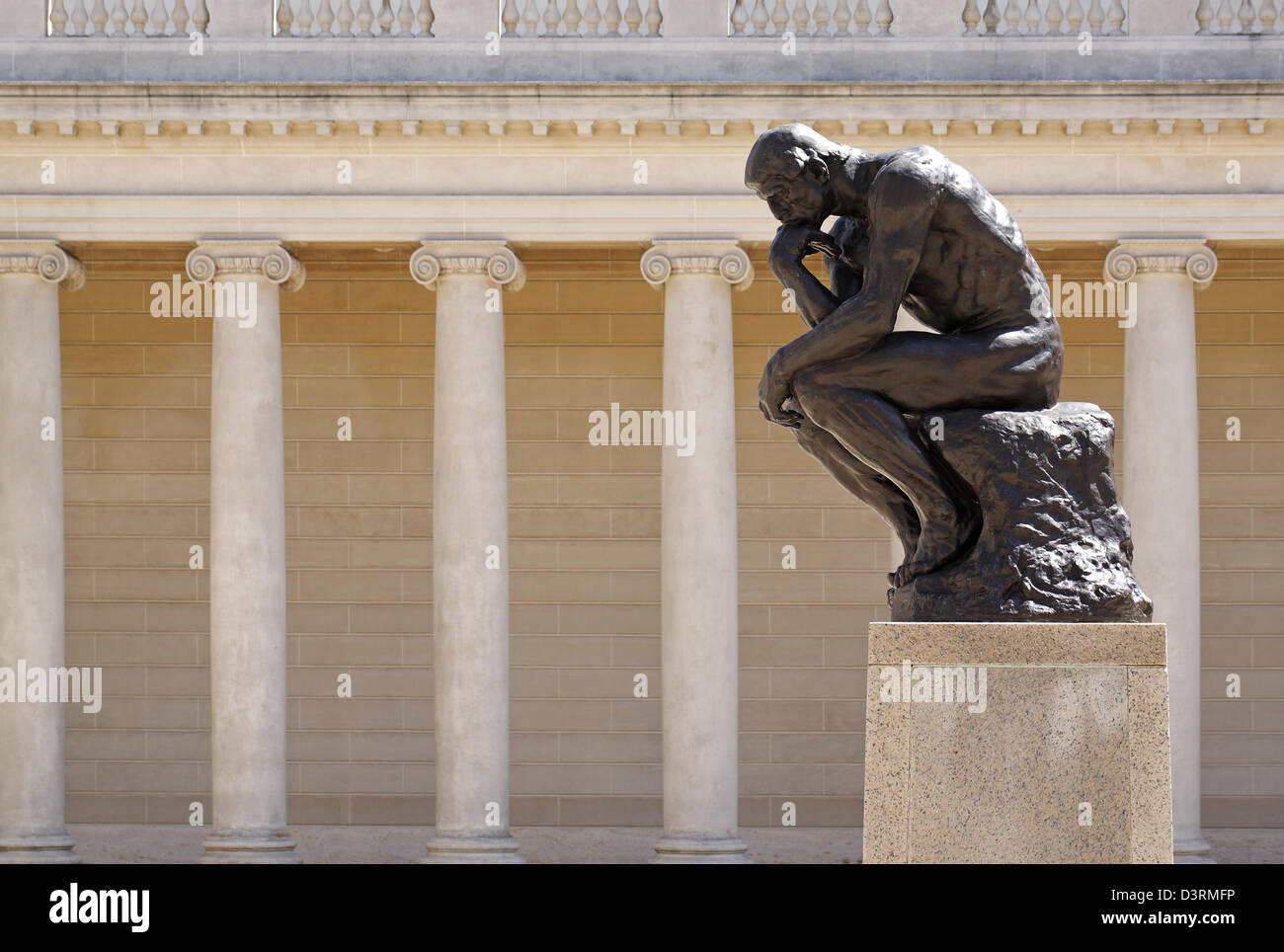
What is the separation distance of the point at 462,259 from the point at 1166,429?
15194mm

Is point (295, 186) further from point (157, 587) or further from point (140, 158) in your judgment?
point (157, 587)

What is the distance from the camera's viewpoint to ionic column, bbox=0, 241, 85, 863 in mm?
45156

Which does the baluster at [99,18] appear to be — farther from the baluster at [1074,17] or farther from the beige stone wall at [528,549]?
the baluster at [1074,17]

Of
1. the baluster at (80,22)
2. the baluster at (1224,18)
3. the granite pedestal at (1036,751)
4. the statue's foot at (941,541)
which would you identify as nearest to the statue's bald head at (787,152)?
the statue's foot at (941,541)

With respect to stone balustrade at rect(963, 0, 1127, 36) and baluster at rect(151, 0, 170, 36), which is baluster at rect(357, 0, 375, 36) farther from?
stone balustrade at rect(963, 0, 1127, 36)

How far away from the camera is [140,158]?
151 feet

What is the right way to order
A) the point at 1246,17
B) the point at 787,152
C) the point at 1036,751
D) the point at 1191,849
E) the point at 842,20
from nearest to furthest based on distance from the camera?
the point at 1036,751, the point at 787,152, the point at 1191,849, the point at 1246,17, the point at 842,20

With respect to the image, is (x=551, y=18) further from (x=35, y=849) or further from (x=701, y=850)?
(x=35, y=849)

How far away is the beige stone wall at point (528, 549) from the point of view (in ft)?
177

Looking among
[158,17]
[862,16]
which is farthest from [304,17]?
[862,16]

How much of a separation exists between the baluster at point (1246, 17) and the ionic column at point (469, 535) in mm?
16376

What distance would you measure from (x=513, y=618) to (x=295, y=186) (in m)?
13.7

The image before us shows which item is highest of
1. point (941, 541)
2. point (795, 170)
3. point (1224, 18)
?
point (1224, 18)

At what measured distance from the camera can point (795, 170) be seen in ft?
57.4
